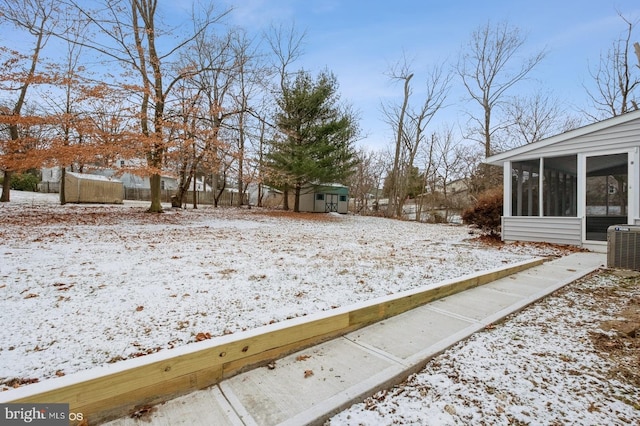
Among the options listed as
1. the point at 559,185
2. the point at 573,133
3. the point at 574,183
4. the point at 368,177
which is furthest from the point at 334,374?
the point at 368,177

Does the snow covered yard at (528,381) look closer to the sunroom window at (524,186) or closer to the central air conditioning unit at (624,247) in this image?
the central air conditioning unit at (624,247)

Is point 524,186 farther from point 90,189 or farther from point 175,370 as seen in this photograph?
point 90,189

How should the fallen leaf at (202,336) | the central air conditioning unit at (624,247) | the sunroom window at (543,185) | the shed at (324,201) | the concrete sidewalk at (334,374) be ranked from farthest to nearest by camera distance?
the shed at (324,201)
the sunroom window at (543,185)
the central air conditioning unit at (624,247)
the fallen leaf at (202,336)
the concrete sidewalk at (334,374)

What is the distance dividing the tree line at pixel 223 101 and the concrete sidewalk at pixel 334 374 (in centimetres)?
960

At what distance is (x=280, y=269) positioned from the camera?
4113 mm

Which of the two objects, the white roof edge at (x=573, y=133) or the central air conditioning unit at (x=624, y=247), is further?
the white roof edge at (x=573, y=133)

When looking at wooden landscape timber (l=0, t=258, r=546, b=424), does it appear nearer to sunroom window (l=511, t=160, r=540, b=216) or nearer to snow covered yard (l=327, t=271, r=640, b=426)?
snow covered yard (l=327, t=271, r=640, b=426)

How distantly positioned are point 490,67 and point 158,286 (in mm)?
20388

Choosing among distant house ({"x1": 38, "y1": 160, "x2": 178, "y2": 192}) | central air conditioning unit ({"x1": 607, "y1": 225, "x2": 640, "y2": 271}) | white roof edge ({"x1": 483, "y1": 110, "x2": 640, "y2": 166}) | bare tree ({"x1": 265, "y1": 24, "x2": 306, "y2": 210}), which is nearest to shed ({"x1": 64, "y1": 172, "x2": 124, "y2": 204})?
distant house ({"x1": 38, "y1": 160, "x2": 178, "y2": 192})

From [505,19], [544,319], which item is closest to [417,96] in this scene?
[505,19]

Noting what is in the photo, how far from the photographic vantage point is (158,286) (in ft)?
10.3

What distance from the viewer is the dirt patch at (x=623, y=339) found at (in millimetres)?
1920

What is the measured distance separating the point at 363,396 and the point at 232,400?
0.73 metres

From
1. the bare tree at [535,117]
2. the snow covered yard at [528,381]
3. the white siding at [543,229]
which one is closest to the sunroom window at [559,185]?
the white siding at [543,229]
